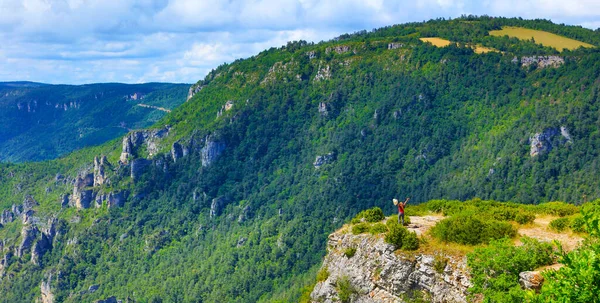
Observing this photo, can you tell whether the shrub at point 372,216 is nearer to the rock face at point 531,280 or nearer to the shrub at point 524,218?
the shrub at point 524,218

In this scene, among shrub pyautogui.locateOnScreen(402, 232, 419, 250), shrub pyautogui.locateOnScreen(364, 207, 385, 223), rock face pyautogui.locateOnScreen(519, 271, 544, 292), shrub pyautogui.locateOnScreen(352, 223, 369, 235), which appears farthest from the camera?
shrub pyautogui.locateOnScreen(364, 207, 385, 223)

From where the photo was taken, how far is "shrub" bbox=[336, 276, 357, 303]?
1531 inches

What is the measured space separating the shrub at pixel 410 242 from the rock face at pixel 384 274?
1.80ft

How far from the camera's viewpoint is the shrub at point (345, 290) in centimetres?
3888

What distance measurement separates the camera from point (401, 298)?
35.6 m

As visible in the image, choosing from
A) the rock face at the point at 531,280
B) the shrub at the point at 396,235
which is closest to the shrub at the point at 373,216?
the shrub at the point at 396,235

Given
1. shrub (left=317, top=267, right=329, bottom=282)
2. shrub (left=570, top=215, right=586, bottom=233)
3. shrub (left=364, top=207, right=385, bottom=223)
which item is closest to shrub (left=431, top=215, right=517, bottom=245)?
shrub (left=570, top=215, right=586, bottom=233)

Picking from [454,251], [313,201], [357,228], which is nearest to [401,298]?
[454,251]

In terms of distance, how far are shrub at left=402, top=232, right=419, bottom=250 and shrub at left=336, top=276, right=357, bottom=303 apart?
5101 millimetres

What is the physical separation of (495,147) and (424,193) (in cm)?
2513

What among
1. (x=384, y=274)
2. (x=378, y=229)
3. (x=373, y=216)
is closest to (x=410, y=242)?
(x=384, y=274)

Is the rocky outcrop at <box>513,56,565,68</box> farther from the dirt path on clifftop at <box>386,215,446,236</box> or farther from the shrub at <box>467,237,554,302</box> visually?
the shrub at <box>467,237,554,302</box>

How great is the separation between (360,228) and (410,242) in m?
6.46

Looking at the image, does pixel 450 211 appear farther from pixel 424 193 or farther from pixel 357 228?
pixel 424 193
